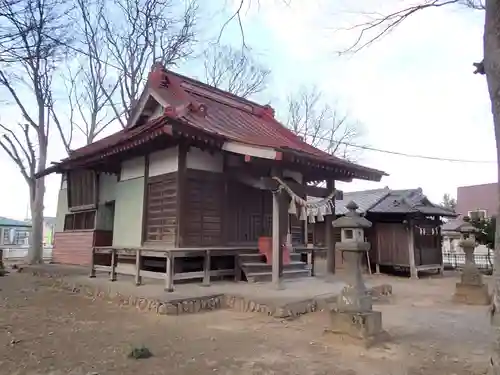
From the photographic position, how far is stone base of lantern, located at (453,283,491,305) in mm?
8102

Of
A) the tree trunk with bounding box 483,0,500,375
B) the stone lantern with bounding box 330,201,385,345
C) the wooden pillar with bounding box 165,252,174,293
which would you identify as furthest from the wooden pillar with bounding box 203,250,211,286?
the tree trunk with bounding box 483,0,500,375

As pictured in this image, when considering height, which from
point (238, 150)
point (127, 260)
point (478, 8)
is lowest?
point (127, 260)

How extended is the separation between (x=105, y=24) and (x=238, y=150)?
11401mm

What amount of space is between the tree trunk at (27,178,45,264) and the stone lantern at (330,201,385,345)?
43.4 ft

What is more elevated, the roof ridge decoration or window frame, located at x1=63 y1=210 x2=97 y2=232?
the roof ridge decoration

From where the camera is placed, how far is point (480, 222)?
14.5 meters

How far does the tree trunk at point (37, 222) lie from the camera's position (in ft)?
48.9

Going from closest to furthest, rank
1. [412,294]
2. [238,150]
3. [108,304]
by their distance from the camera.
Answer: [108,304] < [238,150] < [412,294]

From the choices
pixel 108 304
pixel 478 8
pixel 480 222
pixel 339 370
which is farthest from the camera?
pixel 480 222

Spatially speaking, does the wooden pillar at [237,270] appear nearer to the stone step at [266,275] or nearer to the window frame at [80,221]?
the stone step at [266,275]

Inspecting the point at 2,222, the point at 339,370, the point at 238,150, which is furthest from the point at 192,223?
the point at 2,222

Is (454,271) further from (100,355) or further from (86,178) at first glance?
(100,355)

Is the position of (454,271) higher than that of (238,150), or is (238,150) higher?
(238,150)

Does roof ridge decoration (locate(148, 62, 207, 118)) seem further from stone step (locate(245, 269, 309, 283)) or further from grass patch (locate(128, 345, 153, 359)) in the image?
grass patch (locate(128, 345, 153, 359))
